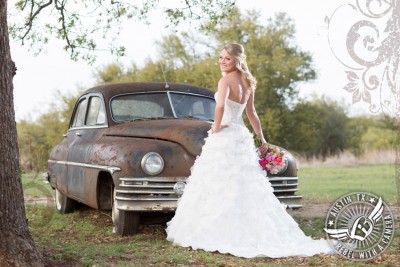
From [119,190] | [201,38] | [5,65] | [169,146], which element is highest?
[201,38]

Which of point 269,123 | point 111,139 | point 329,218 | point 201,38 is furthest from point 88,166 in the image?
point 201,38

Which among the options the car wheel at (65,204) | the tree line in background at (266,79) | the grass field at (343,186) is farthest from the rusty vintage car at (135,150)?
the tree line in background at (266,79)

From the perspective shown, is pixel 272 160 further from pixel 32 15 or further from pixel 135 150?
pixel 32 15

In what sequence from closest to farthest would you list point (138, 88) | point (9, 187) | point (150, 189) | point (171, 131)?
point (9, 187), point (150, 189), point (171, 131), point (138, 88)

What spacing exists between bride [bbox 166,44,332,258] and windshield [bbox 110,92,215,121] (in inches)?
60.9

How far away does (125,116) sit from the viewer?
8.09m

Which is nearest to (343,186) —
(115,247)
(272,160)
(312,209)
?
(312,209)

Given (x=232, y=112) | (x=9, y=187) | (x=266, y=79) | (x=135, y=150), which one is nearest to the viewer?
(x=9, y=187)

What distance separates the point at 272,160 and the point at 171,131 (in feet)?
4.17

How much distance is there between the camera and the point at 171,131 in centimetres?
714

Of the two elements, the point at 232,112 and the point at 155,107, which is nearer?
the point at 232,112

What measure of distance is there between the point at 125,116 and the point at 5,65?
2.76 meters

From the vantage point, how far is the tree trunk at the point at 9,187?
5.21m

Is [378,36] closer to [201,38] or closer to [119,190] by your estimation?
[119,190]
